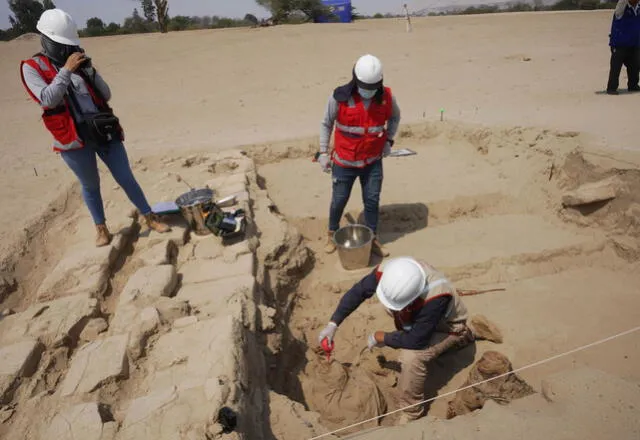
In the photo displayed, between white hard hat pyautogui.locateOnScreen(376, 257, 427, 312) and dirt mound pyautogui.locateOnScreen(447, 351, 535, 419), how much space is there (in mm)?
810

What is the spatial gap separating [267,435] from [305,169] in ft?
13.7

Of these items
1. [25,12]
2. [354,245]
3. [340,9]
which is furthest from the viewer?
[25,12]

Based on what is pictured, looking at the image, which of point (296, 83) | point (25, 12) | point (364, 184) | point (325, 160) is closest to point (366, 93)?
point (325, 160)

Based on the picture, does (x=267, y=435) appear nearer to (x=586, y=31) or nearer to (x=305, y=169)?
(x=305, y=169)

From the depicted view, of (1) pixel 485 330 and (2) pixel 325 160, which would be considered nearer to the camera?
(1) pixel 485 330

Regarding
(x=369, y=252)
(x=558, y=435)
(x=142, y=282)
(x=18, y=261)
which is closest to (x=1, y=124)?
(x=18, y=261)

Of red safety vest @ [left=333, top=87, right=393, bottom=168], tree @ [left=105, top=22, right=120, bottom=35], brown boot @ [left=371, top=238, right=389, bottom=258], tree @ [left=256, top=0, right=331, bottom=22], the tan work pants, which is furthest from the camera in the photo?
tree @ [left=105, top=22, right=120, bottom=35]

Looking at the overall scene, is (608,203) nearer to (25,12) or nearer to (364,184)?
(364,184)

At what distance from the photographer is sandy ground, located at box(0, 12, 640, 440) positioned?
3.37 metres

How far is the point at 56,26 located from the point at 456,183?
445 centimetres

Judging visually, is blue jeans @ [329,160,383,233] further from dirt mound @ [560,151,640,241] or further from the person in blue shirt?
the person in blue shirt

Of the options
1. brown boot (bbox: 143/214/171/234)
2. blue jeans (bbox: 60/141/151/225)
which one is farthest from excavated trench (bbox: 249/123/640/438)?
blue jeans (bbox: 60/141/151/225)

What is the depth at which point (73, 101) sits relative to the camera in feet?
9.63

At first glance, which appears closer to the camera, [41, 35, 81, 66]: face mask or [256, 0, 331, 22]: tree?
[41, 35, 81, 66]: face mask
